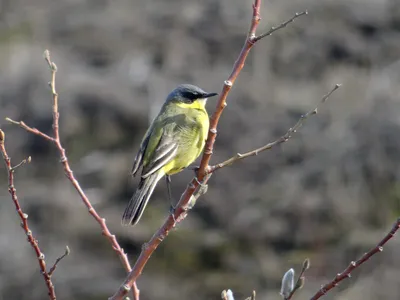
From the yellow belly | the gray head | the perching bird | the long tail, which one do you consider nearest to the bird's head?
the gray head

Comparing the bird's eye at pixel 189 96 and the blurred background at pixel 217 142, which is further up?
the blurred background at pixel 217 142

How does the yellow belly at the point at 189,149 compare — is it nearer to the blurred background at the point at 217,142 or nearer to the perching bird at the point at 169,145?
the perching bird at the point at 169,145

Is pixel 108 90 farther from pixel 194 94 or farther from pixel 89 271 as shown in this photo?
pixel 194 94

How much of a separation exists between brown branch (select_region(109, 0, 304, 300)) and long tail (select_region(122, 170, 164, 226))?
2.34 feet

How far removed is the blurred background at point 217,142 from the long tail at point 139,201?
759 centimetres

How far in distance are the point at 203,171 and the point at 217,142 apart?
49.5ft

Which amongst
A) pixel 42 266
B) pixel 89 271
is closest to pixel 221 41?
pixel 89 271

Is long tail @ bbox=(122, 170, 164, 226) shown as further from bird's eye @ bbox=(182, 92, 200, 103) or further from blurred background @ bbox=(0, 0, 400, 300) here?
blurred background @ bbox=(0, 0, 400, 300)

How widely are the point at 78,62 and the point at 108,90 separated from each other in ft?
8.24

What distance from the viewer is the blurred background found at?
A: 15.3 metres

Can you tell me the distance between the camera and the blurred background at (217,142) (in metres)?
15.3

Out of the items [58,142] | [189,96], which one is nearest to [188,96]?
[189,96]

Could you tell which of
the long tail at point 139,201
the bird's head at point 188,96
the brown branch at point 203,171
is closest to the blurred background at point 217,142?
the bird's head at point 188,96

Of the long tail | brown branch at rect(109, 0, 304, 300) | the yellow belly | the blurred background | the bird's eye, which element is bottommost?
brown branch at rect(109, 0, 304, 300)
